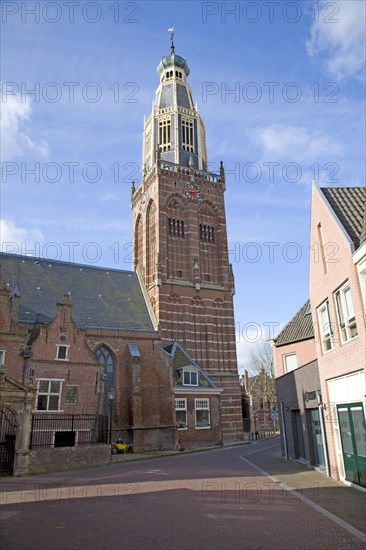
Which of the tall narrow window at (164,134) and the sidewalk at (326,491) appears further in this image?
the tall narrow window at (164,134)

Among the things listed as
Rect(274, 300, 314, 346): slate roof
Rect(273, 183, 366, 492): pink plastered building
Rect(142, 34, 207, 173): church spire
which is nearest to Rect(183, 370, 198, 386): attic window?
Rect(274, 300, 314, 346): slate roof

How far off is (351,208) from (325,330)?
5.02 meters

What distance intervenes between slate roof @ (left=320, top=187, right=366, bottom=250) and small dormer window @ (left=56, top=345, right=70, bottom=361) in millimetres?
20473

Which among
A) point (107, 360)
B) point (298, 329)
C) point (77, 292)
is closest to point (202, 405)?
point (107, 360)

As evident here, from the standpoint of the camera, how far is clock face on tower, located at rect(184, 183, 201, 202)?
5512 centimetres

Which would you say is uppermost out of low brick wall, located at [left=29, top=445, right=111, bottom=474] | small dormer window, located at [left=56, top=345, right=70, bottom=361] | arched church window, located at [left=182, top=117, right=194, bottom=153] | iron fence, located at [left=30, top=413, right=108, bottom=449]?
arched church window, located at [left=182, top=117, right=194, bottom=153]

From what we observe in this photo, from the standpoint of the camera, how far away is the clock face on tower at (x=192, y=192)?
5512 centimetres

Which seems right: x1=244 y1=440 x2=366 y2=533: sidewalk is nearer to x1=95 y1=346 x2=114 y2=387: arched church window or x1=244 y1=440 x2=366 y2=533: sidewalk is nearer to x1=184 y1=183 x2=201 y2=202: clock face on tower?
x1=95 y1=346 x2=114 y2=387: arched church window

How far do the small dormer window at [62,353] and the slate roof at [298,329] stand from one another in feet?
47.1

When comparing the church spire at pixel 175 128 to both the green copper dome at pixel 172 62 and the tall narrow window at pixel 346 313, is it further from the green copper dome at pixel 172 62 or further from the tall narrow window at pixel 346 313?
the tall narrow window at pixel 346 313

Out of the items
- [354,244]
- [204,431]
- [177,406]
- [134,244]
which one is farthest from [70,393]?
[134,244]

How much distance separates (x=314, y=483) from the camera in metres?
15.7

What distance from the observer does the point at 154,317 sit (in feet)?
131

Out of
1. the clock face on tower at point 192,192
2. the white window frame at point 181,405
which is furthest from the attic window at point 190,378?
A: the clock face on tower at point 192,192
